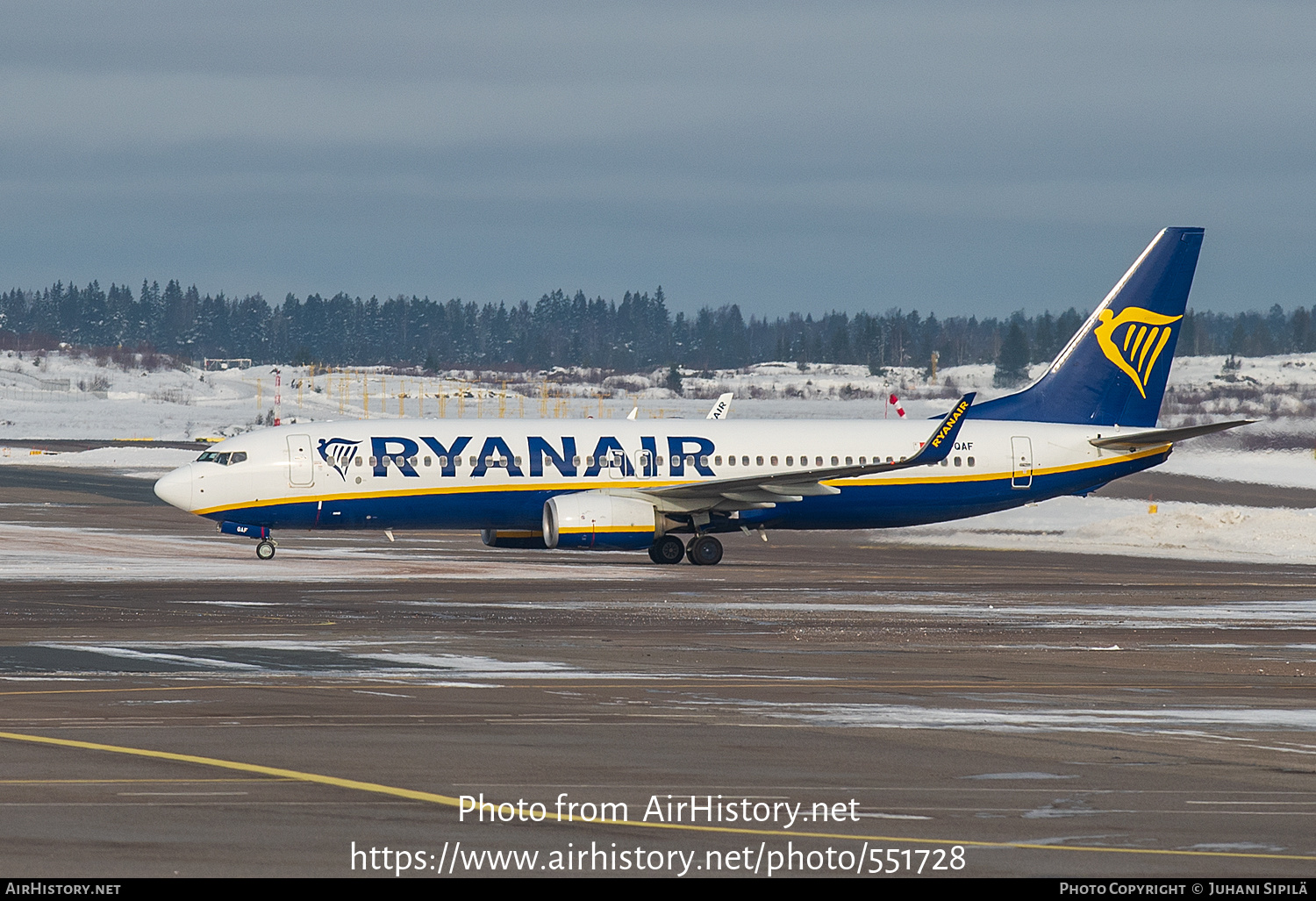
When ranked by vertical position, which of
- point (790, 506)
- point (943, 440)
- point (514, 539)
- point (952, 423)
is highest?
point (952, 423)

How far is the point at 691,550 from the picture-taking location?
41906 mm

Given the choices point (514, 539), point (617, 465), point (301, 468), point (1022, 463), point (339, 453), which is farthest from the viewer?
point (1022, 463)

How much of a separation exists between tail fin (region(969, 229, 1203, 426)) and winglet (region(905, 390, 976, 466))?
5882mm

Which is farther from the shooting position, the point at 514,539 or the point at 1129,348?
the point at 1129,348

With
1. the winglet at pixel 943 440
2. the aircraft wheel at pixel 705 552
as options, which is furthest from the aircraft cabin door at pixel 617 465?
the winglet at pixel 943 440

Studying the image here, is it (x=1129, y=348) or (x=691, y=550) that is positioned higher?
(x=1129, y=348)

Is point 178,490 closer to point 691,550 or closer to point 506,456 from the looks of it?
point 506,456

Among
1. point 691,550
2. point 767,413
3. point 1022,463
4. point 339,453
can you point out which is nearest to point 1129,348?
point 1022,463

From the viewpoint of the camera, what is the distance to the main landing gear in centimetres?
4162

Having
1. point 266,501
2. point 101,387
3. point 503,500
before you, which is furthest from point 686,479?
point 101,387

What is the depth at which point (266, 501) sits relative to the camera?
40.7 meters

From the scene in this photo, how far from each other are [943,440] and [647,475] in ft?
22.9

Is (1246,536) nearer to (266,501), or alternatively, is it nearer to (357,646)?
(266,501)
